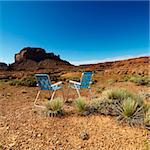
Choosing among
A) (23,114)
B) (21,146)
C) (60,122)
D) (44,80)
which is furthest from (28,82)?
(21,146)

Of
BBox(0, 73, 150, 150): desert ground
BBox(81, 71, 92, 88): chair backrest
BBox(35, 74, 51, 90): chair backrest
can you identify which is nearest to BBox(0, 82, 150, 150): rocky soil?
BBox(0, 73, 150, 150): desert ground

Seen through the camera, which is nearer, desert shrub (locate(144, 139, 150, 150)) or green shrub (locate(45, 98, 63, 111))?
desert shrub (locate(144, 139, 150, 150))

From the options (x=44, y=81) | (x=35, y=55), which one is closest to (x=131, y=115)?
(x=44, y=81)

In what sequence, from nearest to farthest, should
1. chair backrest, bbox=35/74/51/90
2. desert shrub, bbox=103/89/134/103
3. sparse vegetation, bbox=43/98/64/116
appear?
sparse vegetation, bbox=43/98/64/116 → desert shrub, bbox=103/89/134/103 → chair backrest, bbox=35/74/51/90

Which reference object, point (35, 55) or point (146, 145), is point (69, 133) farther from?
point (35, 55)

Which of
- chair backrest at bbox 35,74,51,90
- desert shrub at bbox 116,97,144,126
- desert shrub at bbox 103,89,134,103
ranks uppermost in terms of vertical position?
chair backrest at bbox 35,74,51,90

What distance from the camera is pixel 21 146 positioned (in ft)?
11.3

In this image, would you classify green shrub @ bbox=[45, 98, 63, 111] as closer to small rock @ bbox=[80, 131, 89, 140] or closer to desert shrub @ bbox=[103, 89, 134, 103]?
desert shrub @ bbox=[103, 89, 134, 103]

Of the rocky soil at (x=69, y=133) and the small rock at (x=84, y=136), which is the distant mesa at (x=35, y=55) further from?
the small rock at (x=84, y=136)

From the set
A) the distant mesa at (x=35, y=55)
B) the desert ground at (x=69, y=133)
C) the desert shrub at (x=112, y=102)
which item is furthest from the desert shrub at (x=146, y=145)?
the distant mesa at (x=35, y=55)

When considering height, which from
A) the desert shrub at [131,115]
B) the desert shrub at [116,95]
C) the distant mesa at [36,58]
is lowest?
the desert shrub at [131,115]

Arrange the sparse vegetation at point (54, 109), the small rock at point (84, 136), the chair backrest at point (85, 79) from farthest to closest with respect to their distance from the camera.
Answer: the chair backrest at point (85, 79) < the sparse vegetation at point (54, 109) < the small rock at point (84, 136)

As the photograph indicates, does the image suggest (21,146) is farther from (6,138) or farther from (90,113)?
(90,113)

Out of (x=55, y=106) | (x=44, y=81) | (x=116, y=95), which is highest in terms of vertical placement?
(x=44, y=81)
